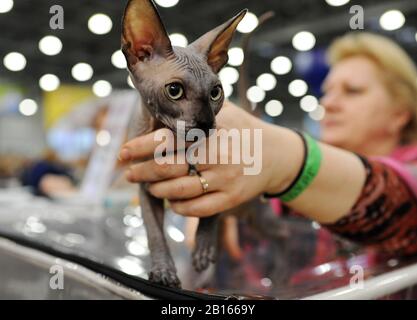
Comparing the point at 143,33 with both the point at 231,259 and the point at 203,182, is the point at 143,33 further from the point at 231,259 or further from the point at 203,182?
the point at 231,259

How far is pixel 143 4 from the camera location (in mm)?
368

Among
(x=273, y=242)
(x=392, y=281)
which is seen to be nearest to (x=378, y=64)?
(x=273, y=242)

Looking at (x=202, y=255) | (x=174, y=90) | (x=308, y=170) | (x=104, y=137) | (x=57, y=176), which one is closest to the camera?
(x=174, y=90)

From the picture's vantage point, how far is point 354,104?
3.35 ft

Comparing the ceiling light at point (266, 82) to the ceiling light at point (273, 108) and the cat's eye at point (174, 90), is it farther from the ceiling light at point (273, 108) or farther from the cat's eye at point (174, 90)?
the cat's eye at point (174, 90)

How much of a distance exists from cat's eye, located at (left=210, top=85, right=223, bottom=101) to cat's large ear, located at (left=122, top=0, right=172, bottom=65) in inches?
1.8

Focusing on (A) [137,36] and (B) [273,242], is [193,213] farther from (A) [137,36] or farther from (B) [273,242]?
(B) [273,242]

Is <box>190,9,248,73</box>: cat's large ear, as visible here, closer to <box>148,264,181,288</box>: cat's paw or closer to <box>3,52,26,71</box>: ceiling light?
<box>148,264,181,288</box>: cat's paw

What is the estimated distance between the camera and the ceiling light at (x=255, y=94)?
0.67m

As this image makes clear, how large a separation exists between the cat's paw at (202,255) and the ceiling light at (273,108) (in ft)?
1.05

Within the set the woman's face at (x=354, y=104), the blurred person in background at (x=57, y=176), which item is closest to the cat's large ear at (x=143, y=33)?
the woman's face at (x=354, y=104)

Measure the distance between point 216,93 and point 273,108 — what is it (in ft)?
1.37

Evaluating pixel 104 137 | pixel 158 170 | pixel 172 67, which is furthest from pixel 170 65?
pixel 104 137

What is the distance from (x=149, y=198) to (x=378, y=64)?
2.49ft
